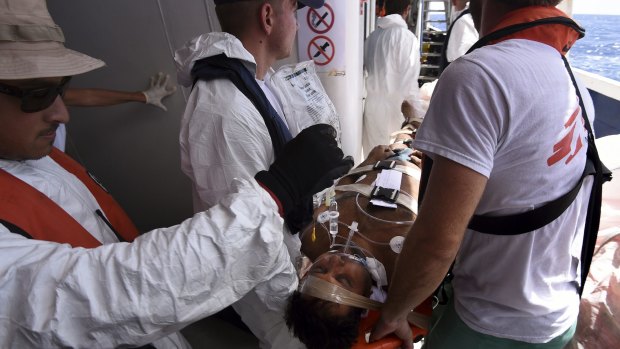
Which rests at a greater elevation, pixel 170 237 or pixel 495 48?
pixel 495 48

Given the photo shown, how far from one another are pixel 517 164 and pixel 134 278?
2.81ft

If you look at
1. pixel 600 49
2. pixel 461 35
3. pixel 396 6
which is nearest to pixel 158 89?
pixel 396 6

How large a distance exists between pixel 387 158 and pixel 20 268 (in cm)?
197

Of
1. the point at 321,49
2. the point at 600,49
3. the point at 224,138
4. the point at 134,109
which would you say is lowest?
the point at 600,49

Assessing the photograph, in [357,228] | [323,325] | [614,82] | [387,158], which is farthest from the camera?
[614,82]

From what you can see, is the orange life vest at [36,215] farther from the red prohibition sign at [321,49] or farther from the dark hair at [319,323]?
the red prohibition sign at [321,49]

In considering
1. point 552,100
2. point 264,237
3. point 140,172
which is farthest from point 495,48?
point 140,172

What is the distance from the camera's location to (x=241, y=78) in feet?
4.00

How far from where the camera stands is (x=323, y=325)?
1.21 metres

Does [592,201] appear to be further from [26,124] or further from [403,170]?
[26,124]

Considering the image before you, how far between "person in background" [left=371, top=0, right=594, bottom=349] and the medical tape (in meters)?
0.16

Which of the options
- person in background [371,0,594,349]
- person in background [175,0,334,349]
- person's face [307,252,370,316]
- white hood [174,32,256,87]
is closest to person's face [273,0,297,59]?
person in background [175,0,334,349]

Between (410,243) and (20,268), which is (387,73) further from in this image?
(20,268)

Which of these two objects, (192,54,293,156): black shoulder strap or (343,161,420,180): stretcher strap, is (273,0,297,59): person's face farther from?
(343,161,420,180): stretcher strap
